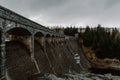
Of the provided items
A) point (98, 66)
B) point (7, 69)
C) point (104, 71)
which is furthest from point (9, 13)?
point (98, 66)

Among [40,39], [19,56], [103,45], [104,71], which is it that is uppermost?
[40,39]

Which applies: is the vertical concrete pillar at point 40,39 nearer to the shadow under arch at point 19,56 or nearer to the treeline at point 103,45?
the shadow under arch at point 19,56

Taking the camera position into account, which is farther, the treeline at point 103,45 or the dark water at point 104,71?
the treeline at point 103,45

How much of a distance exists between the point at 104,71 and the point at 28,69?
97.1 feet

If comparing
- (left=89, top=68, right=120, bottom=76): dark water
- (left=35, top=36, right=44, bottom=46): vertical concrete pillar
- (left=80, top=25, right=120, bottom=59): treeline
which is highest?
(left=35, top=36, right=44, bottom=46): vertical concrete pillar

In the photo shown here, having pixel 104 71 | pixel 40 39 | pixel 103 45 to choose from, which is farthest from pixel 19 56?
pixel 103 45

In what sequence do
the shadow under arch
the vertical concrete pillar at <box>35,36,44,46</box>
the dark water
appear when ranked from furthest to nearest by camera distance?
1. the dark water
2. the vertical concrete pillar at <box>35,36,44,46</box>
3. the shadow under arch

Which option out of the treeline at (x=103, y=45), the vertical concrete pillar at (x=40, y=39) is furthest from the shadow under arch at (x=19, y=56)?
the treeline at (x=103, y=45)

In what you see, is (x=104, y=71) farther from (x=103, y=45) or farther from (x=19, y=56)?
(x=19, y=56)

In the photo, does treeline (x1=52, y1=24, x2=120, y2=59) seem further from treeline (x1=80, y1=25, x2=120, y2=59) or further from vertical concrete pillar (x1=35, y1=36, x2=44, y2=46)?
vertical concrete pillar (x1=35, y1=36, x2=44, y2=46)

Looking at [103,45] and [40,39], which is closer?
[40,39]

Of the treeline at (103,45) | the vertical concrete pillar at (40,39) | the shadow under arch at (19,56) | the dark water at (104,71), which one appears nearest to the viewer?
the shadow under arch at (19,56)

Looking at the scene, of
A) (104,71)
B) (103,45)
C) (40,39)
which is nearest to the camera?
(40,39)

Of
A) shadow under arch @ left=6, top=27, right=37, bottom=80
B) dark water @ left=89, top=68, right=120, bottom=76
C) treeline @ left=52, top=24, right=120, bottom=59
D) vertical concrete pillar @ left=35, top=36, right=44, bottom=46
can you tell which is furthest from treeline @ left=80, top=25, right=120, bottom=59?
shadow under arch @ left=6, top=27, right=37, bottom=80
